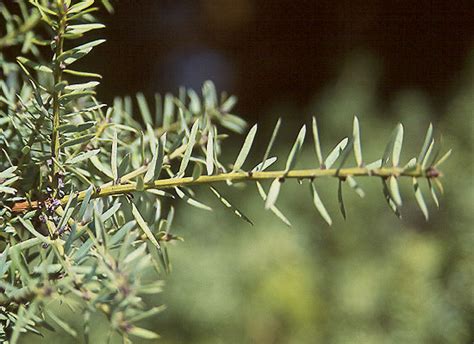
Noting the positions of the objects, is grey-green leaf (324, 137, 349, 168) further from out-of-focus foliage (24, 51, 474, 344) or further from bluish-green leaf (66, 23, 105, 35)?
out-of-focus foliage (24, 51, 474, 344)

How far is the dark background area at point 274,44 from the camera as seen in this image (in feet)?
4.55

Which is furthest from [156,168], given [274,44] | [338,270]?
[274,44]

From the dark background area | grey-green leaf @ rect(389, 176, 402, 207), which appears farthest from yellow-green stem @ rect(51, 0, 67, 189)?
the dark background area

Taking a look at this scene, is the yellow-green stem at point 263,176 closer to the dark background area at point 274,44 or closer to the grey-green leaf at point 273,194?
the grey-green leaf at point 273,194

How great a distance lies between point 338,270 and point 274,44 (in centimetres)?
111

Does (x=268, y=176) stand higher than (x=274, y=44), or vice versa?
(x=268, y=176)

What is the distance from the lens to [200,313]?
607 millimetres

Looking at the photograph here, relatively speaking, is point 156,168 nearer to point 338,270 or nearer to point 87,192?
point 87,192

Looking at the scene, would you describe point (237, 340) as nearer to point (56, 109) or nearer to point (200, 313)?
point (200, 313)

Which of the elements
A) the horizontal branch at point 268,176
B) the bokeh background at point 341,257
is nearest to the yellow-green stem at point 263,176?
the horizontal branch at point 268,176

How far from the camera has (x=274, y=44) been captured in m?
1.69

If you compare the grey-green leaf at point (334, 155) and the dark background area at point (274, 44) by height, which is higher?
the grey-green leaf at point (334, 155)

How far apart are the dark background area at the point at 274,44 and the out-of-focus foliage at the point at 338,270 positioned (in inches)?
23.4

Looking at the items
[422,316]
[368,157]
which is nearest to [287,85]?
[368,157]
